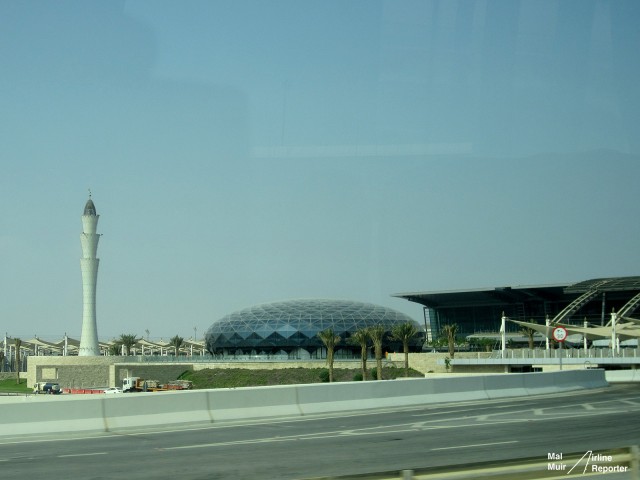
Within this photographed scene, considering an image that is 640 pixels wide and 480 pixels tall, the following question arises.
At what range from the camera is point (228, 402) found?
75.8 ft

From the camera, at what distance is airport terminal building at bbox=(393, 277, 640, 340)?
98.2 meters

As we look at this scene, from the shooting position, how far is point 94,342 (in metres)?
103

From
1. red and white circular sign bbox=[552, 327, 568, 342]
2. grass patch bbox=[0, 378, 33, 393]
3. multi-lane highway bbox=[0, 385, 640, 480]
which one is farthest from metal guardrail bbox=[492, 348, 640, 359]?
grass patch bbox=[0, 378, 33, 393]

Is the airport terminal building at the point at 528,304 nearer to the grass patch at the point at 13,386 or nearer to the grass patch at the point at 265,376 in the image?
the grass patch at the point at 265,376

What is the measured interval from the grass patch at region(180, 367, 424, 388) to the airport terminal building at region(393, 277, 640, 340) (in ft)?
85.5

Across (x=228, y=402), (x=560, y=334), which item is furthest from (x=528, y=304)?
(x=228, y=402)

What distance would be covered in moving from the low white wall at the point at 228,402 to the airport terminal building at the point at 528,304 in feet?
224

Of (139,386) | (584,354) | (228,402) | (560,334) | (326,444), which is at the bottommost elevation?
(139,386)

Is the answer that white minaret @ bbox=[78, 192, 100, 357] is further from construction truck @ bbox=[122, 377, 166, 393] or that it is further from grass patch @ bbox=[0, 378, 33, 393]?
construction truck @ bbox=[122, 377, 166, 393]

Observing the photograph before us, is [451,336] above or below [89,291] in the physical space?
below

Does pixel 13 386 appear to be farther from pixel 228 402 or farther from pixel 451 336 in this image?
pixel 228 402

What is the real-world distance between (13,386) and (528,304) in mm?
67711

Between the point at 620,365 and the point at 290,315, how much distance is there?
54.9 meters

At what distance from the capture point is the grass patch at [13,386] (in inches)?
3690
